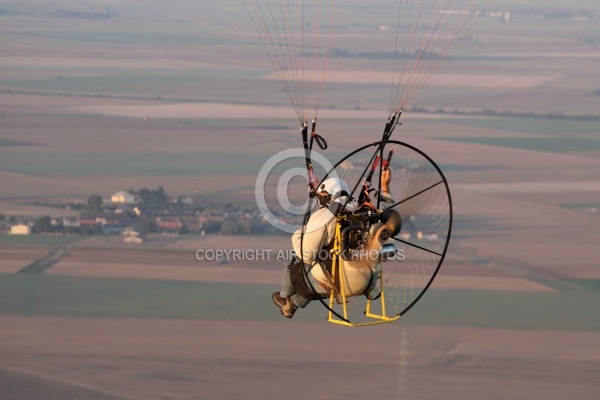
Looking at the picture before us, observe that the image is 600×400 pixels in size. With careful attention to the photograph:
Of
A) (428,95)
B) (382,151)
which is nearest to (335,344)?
(382,151)

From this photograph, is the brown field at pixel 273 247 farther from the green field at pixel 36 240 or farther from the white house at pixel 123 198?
the white house at pixel 123 198

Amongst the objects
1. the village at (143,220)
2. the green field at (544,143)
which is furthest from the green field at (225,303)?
the green field at (544,143)

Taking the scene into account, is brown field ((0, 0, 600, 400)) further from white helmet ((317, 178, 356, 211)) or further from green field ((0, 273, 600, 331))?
white helmet ((317, 178, 356, 211))

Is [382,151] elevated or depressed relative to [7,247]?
elevated

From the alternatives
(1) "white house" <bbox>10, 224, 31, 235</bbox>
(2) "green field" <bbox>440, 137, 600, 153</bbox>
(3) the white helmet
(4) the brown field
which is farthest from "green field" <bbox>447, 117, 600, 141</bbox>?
(3) the white helmet

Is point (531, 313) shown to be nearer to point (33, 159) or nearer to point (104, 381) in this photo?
point (104, 381)

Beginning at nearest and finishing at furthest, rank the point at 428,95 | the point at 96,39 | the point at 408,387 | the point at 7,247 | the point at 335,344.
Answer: the point at 408,387
the point at 335,344
the point at 7,247
the point at 428,95
the point at 96,39
